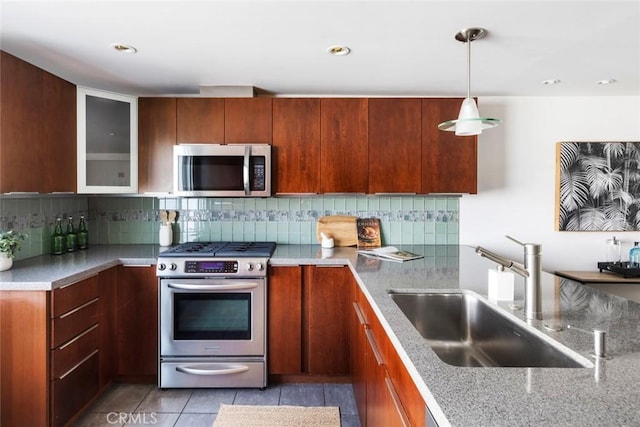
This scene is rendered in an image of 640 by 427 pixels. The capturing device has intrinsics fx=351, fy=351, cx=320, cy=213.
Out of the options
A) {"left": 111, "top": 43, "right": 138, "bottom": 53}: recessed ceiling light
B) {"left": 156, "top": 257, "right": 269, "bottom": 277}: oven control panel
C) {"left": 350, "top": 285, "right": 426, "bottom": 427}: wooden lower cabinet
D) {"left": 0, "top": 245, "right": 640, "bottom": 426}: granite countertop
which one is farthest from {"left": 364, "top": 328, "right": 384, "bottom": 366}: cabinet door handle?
{"left": 111, "top": 43, "right": 138, "bottom": 53}: recessed ceiling light

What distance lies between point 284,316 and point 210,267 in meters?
0.59

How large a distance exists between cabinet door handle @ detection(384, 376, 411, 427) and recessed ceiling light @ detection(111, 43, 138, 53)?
2090 millimetres

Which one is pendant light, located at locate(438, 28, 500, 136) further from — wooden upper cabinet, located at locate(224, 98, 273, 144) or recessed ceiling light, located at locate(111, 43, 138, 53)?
recessed ceiling light, located at locate(111, 43, 138, 53)

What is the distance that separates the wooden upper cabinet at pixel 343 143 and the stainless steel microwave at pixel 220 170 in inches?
17.1

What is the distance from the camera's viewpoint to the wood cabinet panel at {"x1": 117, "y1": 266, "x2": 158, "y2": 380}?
2.37 metres

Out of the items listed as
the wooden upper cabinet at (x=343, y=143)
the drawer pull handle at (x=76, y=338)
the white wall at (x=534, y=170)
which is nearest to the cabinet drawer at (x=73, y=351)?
the drawer pull handle at (x=76, y=338)

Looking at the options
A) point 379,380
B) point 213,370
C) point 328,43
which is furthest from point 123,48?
point 379,380

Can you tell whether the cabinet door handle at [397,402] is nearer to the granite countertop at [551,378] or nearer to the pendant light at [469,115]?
the granite countertop at [551,378]

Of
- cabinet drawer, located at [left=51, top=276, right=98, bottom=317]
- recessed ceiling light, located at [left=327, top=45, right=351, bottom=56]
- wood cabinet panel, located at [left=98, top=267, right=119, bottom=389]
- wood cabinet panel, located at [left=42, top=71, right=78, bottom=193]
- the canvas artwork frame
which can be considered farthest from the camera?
the canvas artwork frame

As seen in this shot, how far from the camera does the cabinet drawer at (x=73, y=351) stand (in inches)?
71.6

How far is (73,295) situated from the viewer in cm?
194

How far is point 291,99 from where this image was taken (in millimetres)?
2590

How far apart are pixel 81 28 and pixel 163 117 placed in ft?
2.89

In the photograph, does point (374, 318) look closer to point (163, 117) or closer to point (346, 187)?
point (346, 187)
